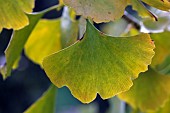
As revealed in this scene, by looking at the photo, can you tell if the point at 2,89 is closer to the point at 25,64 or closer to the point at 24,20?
the point at 25,64

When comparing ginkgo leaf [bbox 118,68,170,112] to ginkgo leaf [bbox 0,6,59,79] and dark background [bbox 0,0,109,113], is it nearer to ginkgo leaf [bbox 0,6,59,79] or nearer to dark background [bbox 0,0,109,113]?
ginkgo leaf [bbox 0,6,59,79]

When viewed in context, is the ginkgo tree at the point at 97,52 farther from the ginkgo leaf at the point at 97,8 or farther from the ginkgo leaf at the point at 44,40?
the ginkgo leaf at the point at 44,40

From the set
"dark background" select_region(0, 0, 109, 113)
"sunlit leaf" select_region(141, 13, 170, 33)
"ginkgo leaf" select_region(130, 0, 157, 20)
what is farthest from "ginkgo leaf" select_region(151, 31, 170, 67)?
"dark background" select_region(0, 0, 109, 113)

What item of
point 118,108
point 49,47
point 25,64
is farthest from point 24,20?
point 25,64

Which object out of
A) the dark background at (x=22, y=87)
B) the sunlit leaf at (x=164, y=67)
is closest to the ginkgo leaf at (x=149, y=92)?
the sunlit leaf at (x=164, y=67)

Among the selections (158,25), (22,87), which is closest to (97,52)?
(158,25)

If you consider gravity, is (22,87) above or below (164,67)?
below

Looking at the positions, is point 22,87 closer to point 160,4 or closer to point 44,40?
point 44,40

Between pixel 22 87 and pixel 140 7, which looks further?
pixel 22 87
